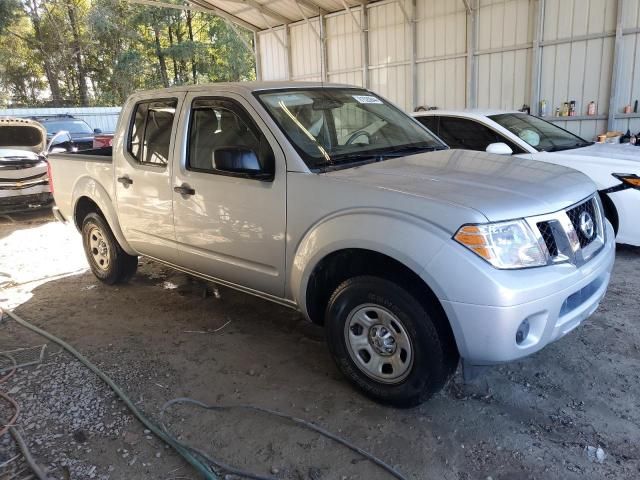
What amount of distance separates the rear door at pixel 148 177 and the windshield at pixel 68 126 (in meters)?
11.2

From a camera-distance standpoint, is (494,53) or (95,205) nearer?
(95,205)

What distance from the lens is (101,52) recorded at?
35.7 meters

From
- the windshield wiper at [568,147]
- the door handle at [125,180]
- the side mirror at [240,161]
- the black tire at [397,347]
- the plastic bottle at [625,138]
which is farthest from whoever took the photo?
the plastic bottle at [625,138]

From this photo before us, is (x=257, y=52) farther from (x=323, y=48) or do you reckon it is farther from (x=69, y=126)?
(x=69, y=126)

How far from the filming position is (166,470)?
8.46ft

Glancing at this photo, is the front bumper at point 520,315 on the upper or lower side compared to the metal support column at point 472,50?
lower

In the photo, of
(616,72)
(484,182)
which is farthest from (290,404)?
(616,72)

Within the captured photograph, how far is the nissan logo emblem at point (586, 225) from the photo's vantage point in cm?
286

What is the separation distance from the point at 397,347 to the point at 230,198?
151 cm

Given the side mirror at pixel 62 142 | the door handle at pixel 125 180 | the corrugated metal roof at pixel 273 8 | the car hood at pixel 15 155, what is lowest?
the door handle at pixel 125 180

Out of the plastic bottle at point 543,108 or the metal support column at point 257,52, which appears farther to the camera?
the metal support column at point 257,52

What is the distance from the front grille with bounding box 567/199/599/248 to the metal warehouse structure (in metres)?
7.94

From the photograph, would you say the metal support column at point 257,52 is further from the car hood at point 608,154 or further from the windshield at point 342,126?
the windshield at point 342,126

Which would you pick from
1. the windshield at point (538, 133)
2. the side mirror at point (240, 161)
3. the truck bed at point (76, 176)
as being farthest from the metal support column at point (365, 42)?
the side mirror at point (240, 161)
